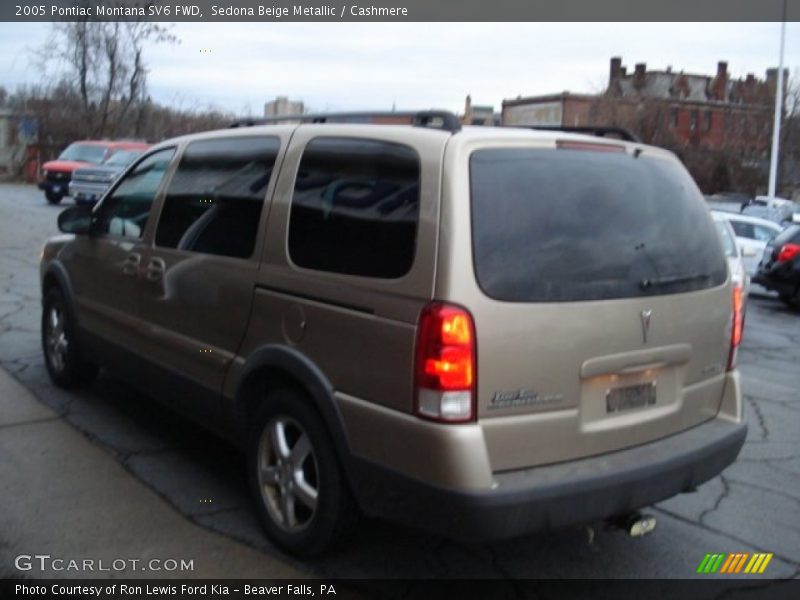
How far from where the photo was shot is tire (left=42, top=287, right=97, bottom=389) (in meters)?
6.16

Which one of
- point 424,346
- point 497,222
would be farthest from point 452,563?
point 497,222

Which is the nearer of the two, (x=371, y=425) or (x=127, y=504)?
(x=371, y=425)

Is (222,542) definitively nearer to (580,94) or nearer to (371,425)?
(371,425)

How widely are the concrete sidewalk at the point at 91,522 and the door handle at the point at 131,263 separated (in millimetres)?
1059

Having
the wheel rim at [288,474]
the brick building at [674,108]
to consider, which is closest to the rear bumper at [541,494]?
the wheel rim at [288,474]

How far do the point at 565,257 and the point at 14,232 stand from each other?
16417 millimetres

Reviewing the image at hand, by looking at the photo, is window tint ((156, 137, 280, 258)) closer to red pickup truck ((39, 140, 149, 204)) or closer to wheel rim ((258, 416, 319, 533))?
wheel rim ((258, 416, 319, 533))

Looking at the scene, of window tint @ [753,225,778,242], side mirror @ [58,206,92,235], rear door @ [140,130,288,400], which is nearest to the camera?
rear door @ [140,130,288,400]

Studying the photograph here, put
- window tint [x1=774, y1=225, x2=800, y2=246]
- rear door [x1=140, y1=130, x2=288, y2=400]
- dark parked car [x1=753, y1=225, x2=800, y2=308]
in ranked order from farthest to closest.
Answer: window tint [x1=774, y1=225, x2=800, y2=246]
dark parked car [x1=753, y1=225, x2=800, y2=308]
rear door [x1=140, y1=130, x2=288, y2=400]

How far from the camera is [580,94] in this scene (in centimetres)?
4831

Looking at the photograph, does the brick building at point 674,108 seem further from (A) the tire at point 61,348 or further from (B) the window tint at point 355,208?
(B) the window tint at point 355,208

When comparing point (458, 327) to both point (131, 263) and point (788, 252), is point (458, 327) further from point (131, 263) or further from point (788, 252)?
point (788, 252)

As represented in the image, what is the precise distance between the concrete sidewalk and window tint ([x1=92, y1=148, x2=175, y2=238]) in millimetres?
1335

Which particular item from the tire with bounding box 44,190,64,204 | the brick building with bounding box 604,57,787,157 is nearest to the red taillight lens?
the tire with bounding box 44,190,64,204
